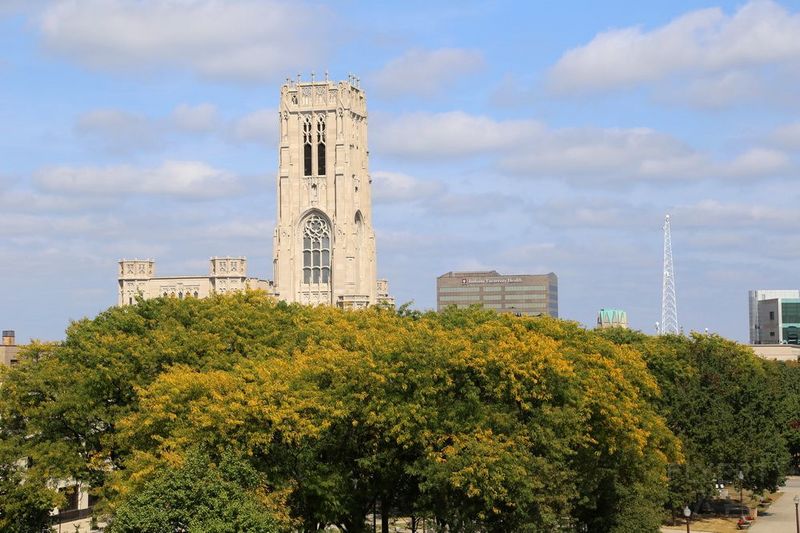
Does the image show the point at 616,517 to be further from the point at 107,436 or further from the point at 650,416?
the point at 107,436

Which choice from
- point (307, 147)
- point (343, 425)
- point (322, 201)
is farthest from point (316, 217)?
point (343, 425)

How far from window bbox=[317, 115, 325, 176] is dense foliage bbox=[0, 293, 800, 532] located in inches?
4271

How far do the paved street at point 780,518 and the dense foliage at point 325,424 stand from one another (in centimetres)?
1354

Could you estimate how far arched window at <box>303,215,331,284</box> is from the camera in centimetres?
18050

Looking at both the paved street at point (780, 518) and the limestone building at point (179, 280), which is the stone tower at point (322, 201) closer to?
the limestone building at point (179, 280)

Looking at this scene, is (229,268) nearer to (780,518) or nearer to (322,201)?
(322,201)

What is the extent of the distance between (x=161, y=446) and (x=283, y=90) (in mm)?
134637

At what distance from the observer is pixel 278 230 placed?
181 meters

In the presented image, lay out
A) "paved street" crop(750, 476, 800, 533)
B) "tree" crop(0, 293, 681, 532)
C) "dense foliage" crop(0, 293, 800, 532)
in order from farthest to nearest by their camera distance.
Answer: "paved street" crop(750, 476, 800, 533)
"tree" crop(0, 293, 681, 532)
"dense foliage" crop(0, 293, 800, 532)

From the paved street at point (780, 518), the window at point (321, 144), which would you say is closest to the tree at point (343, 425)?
the paved street at point (780, 518)

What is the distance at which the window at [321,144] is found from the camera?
603 ft

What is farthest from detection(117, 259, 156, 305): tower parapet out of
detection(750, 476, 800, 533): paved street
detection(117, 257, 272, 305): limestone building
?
detection(750, 476, 800, 533): paved street

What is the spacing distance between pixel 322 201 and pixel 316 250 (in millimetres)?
6879

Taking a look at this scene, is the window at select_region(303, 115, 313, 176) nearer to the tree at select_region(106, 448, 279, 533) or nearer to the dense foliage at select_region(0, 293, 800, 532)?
the dense foliage at select_region(0, 293, 800, 532)
